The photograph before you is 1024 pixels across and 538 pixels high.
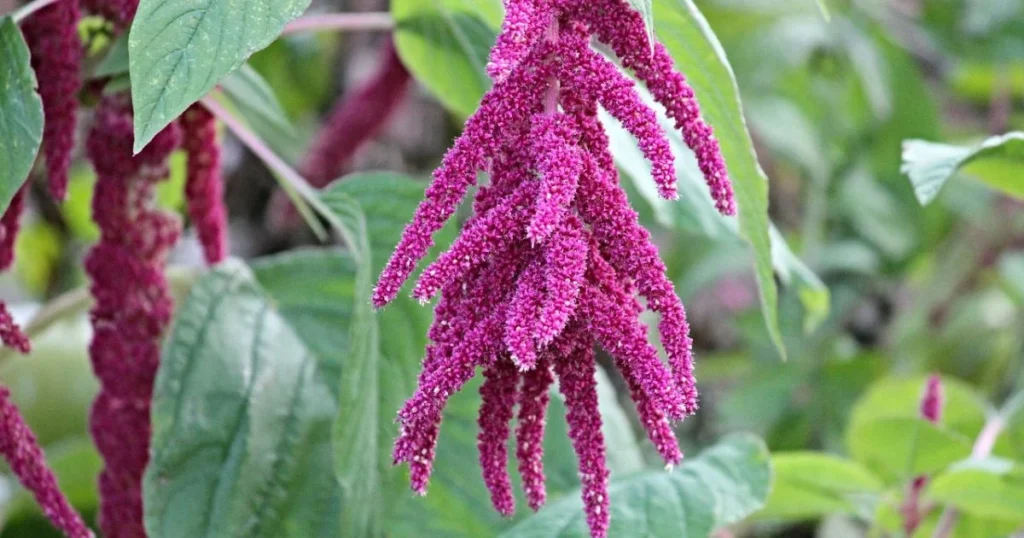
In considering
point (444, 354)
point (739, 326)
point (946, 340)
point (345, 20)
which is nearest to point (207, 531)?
point (444, 354)

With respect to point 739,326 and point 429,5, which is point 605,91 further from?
point 739,326

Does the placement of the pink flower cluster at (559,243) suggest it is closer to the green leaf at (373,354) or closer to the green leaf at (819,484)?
the green leaf at (373,354)

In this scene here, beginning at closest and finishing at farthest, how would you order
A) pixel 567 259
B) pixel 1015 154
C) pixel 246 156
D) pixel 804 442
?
pixel 567 259 < pixel 1015 154 < pixel 804 442 < pixel 246 156

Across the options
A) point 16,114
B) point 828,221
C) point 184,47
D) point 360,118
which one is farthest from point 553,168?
point 828,221

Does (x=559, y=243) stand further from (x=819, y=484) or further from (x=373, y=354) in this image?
(x=819, y=484)

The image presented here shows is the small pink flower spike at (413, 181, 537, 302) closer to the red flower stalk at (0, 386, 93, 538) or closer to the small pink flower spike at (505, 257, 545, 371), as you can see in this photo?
the small pink flower spike at (505, 257, 545, 371)
